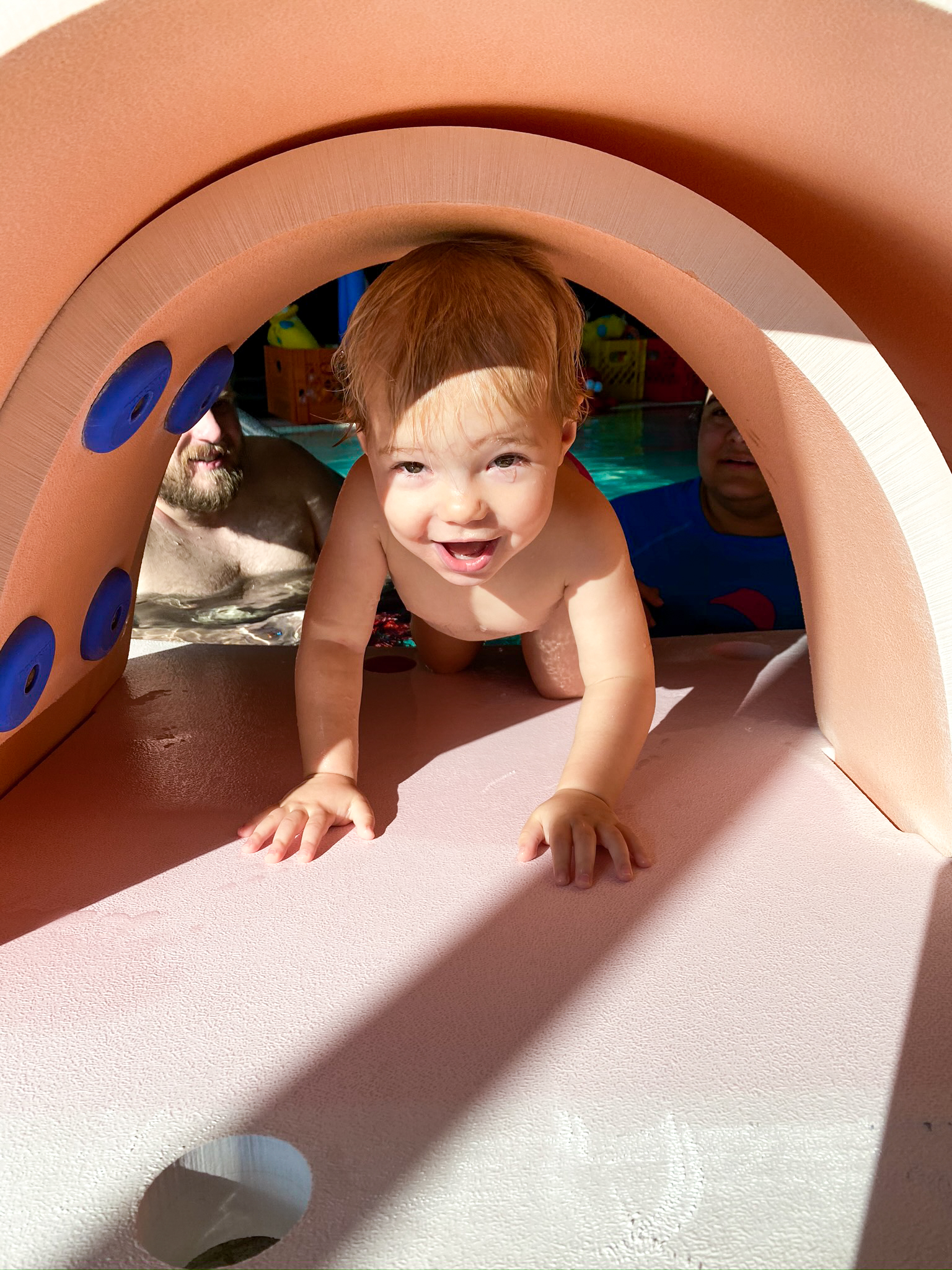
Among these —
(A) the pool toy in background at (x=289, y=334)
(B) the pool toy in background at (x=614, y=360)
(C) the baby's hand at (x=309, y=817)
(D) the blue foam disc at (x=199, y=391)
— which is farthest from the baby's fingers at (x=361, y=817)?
(B) the pool toy in background at (x=614, y=360)

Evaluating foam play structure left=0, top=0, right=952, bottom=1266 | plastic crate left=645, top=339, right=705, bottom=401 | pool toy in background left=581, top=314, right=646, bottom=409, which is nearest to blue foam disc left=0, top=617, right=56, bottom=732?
foam play structure left=0, top=0, right=952, bottom=1266

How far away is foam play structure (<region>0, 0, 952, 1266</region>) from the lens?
0.88 metres

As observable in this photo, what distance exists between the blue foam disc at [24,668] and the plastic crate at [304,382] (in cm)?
736

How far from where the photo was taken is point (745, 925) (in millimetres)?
1173

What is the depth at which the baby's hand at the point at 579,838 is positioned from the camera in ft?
4.17

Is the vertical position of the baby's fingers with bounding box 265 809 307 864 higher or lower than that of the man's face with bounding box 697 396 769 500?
lower

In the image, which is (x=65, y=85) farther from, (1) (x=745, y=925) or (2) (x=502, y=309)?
(1) (x=745, y=925)

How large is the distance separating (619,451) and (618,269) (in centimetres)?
655

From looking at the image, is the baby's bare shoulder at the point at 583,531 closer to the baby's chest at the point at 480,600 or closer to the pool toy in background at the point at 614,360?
the baby's chest at the point at 480,600

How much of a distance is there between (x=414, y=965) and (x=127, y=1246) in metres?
0.39

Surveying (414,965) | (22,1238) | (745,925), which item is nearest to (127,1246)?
(22,1238)

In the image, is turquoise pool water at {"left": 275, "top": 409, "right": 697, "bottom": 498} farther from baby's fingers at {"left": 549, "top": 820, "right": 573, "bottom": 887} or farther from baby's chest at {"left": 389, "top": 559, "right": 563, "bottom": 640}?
baby's fingers at {"left": 549, "top": 820, "right": 573, "bottom": 887}

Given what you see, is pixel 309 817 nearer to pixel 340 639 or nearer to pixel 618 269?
pixel 340 639

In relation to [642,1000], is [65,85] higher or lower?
higher
